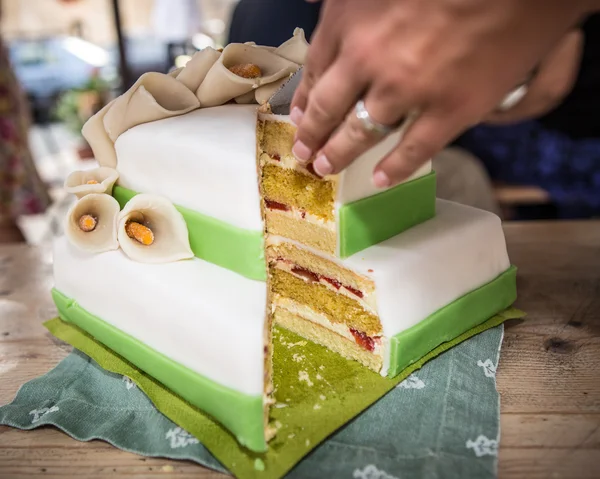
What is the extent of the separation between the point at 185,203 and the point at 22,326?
92 centimetres

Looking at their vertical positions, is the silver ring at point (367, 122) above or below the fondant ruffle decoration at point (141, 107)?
above

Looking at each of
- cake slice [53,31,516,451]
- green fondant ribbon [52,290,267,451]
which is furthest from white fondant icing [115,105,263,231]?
green fondant ribbon [52,290,267,451]

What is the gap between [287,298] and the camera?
214 cm

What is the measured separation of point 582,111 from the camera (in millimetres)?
3502

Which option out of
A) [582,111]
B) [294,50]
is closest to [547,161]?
[582,111]

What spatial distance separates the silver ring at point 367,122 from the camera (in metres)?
1.20

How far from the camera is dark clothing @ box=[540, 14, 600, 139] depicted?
2973 millimetres

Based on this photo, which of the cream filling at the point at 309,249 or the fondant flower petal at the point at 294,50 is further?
the fondant flower petal at the point at 294,50

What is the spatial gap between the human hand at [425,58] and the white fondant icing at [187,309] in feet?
1.99

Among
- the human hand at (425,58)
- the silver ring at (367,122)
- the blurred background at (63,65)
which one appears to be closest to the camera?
the human hand at (425,58)

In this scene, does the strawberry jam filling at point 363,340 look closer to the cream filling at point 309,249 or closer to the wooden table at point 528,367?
the cream filling at point 309,249

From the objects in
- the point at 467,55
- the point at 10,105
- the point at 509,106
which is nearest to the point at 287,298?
the point at 509,106

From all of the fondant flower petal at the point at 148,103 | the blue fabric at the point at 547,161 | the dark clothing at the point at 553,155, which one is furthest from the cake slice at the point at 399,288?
the blue fabric at the point at 547,161

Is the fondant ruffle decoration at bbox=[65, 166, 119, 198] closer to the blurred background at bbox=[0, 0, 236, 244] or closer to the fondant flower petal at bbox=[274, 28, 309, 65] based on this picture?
the fondant flower petal at bbox=[274, 28, 309, 65]
